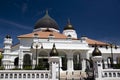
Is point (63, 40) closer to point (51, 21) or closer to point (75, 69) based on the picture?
point (75, 69)

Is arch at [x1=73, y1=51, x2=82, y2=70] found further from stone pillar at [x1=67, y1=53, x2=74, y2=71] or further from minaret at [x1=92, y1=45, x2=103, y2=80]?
minaret at [x1=92, y1=45, x2=103, y2=80]

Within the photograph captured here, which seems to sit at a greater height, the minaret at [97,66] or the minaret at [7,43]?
the minaret at [7,43]

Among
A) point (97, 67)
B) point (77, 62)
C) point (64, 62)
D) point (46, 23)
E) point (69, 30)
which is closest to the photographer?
point (97, 67)

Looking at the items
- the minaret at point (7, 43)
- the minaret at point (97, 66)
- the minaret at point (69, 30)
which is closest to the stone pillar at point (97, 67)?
the minaret at point (97, 66)

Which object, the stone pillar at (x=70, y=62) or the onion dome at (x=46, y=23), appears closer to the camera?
the stone pillar at (x=70, y=62)

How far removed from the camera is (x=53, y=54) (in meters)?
17.6

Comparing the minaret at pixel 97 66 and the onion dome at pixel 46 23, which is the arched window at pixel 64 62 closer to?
the onion dome at pixel 46 23

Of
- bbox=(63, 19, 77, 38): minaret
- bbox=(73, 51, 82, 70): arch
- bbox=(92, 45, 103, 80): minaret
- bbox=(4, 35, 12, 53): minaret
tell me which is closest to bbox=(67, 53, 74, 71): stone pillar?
bbox=(73, 51, 82, 70): arch

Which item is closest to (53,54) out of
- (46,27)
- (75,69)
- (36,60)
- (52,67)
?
(52,67)

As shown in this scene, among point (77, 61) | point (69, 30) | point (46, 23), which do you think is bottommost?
point (77, 61)

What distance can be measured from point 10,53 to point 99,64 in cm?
2098

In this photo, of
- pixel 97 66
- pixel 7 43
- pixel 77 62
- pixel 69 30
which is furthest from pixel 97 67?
pixel 69 30

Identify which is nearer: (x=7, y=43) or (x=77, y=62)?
(x=7, y=43)

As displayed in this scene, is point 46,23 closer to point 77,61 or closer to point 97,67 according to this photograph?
point 77,61
